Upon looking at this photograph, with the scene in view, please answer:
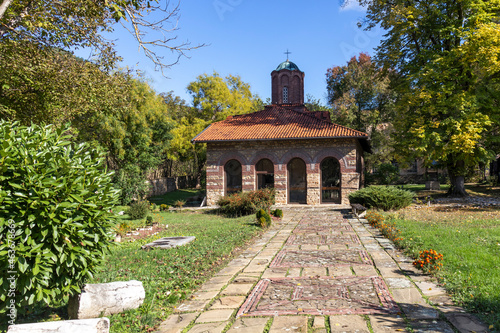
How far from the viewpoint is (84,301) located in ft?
13.3

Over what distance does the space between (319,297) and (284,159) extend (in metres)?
15.6

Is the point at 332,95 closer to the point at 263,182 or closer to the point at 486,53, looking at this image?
the point at 263,182

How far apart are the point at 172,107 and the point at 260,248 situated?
31.4 metres

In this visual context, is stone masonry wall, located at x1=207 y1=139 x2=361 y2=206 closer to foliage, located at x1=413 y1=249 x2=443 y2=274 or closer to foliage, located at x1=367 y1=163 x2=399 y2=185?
foliage, located at x1=367 y1=163 x2=399 y2=185

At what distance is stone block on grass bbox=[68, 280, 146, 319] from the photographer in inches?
160

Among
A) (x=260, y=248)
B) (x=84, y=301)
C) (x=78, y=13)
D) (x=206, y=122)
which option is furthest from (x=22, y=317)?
(x=206, y=122)

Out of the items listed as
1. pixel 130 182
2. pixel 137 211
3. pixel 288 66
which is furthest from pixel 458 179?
pixel 130 182

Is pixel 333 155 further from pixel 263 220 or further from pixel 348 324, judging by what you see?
pixel 348 324

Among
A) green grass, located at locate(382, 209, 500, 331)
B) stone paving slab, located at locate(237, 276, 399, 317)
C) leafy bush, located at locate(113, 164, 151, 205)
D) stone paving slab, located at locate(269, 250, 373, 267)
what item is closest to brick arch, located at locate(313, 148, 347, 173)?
green grass, located at locate(382, 209, 500, 331)

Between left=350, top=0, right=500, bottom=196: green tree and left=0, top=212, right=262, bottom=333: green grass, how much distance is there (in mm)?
11966

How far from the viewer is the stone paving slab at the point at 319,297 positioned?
169 inches

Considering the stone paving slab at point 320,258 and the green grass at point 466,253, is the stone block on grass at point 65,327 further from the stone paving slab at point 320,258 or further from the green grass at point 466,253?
the green grass at point 466,253

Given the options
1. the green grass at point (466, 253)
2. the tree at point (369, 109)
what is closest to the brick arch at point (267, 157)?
the green grass at point (466, 253)

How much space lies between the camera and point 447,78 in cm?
1745
